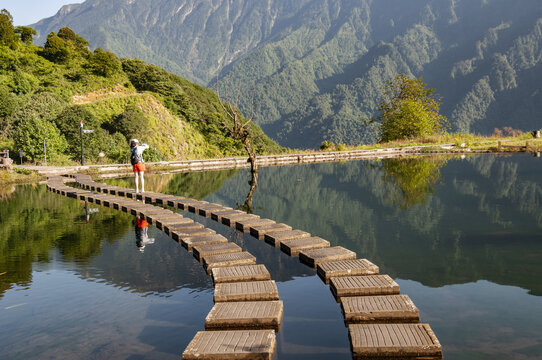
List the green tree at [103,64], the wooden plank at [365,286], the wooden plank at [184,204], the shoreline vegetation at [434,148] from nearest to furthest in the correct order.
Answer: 1. the wooden plank at [365,286]
2. the wooden plank at [184,204]
3. the shoreline vegetation at [434,148]
4. the green tree at [103,64]

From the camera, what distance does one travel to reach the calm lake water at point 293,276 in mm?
4914

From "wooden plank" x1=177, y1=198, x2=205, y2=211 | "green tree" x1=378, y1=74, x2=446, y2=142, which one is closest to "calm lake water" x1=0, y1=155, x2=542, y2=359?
"wooden plank" x1=177, y1=198, x2=205, y2=211

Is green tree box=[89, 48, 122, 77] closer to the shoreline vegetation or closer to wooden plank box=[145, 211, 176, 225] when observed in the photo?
the shoreline vegetation

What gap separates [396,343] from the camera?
4.43m

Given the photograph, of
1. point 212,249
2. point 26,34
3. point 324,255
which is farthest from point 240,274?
point 26,34

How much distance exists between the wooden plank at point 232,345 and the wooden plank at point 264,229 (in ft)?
15.9

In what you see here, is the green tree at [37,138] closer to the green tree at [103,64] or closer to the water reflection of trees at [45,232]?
the water reflection of trees at [45,232]

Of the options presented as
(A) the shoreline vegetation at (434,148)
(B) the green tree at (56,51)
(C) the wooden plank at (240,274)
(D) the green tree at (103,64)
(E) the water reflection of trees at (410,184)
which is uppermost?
(B) the green tree at (56,51)

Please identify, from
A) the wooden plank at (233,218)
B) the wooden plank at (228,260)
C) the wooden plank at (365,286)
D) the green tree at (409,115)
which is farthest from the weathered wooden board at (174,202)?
the green tree at (409,115)

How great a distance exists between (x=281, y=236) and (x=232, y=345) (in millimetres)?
4651

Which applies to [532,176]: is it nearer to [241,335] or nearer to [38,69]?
[241,335]

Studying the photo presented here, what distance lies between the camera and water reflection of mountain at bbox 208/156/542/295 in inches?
289

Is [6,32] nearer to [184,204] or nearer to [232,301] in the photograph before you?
[184,204]

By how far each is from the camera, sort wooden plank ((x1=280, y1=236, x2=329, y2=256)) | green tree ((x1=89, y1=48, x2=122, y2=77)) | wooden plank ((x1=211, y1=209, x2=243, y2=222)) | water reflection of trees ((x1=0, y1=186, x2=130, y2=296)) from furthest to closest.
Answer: green tree ((x1=89, y1=48, x2=122, y2=77))
wooden plank ((x1=211, y1=209, x2=243, y2=222))
wooden plank ((x1=280, y1=236, x2=329, y2=256))
water reflection of trees ((x1=0, y1=186, x2=130, y2=296))
